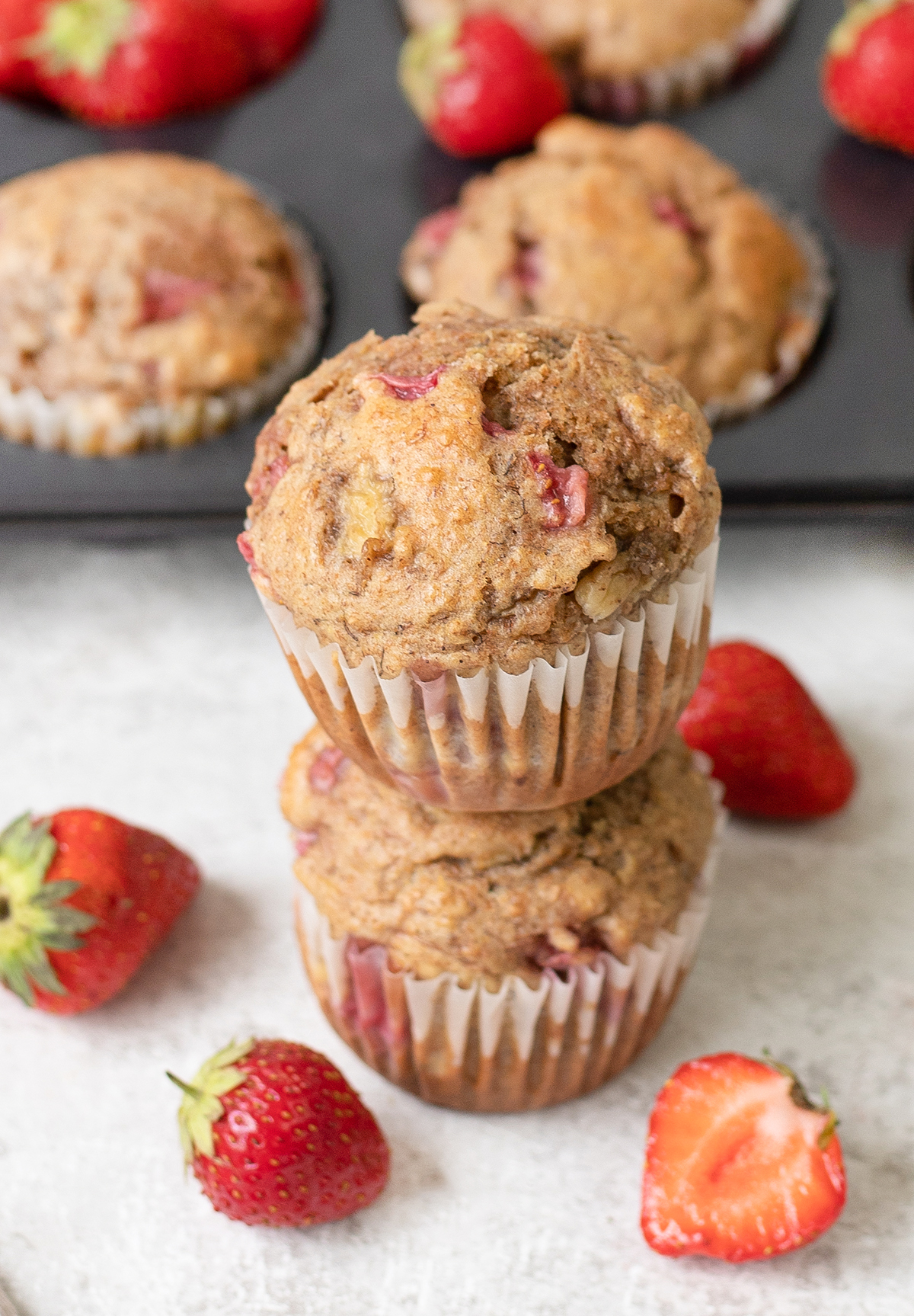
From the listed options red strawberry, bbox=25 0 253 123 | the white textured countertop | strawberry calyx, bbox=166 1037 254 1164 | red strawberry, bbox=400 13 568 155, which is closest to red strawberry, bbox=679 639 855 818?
the white textured countertop

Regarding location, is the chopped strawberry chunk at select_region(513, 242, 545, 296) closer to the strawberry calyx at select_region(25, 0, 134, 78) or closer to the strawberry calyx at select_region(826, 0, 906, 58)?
the strawberry calyx at select_region(826, 0, 906, 58)

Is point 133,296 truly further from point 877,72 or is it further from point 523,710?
point 877,72

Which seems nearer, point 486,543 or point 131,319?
point 486,543

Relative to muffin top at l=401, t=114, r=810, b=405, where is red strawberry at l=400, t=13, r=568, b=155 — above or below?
above

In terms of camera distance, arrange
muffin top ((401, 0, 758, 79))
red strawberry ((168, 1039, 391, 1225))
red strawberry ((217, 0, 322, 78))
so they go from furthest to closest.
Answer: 1. red strawberry ((217, 0, 322, 78))
2. muffin top ((401, 0, 758, 79))
3. red strawberry ((168, 1039, 391, 1225))

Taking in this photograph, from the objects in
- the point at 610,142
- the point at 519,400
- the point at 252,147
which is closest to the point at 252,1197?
the point at 519,400

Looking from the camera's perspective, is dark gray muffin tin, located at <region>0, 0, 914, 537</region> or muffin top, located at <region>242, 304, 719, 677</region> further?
dark gray muffin tin, located at <region>0, 0, 914, 537</region>

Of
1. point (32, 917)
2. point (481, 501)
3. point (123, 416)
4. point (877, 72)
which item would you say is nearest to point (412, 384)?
point (481, 501)

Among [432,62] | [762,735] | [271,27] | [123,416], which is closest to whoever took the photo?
[762,735]
